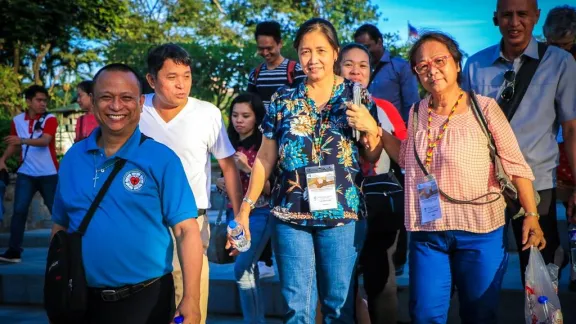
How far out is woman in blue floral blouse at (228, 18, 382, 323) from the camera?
3998 millimetres

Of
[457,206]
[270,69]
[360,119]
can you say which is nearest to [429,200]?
[457,206]

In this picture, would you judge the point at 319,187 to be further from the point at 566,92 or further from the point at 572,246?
the point at 572,246

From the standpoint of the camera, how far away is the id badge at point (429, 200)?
155 inches

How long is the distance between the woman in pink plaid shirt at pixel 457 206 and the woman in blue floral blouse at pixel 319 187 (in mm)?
310

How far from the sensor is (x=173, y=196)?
3.39 metres

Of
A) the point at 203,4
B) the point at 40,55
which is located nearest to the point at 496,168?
the point at 40,55

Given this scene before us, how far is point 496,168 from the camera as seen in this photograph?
3.99m

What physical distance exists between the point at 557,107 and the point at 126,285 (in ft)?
8.52

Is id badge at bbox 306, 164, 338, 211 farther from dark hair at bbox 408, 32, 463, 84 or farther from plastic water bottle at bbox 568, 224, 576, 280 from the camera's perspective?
plastic water bottle at bbox 568, 224, 576, 280

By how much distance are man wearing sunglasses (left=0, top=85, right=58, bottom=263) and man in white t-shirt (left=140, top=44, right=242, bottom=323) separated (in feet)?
14.7

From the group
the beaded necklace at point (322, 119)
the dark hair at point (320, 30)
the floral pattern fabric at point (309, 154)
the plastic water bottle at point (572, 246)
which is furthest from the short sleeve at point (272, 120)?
the plastic water bottle at point (572, 246)

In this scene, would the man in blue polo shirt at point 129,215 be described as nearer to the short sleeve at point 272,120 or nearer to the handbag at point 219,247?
the short sleeve at point 272,120

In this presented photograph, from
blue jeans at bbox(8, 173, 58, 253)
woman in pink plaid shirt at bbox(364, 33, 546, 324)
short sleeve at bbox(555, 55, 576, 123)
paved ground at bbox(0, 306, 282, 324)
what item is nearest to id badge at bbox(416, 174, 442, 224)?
woman in pink plaid shirt at bbox(364, 33, 546, 324)

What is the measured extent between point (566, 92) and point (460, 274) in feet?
4.06
